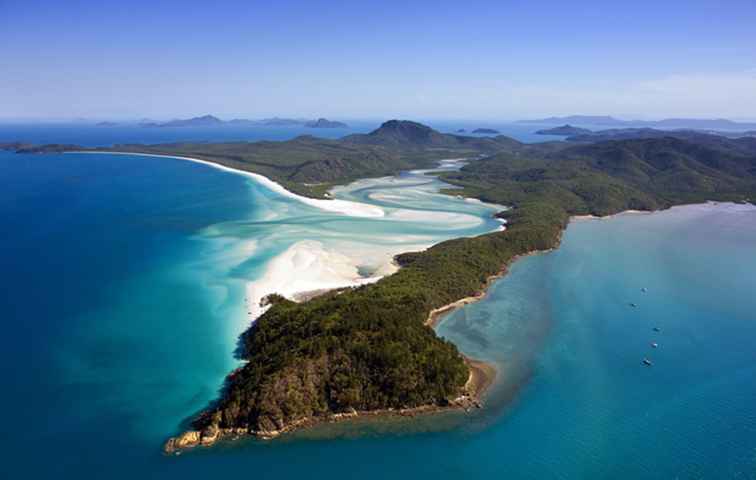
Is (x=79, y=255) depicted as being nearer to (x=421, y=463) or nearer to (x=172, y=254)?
(x=172, y=254)

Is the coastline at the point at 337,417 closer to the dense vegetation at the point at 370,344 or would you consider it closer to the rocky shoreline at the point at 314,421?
the rocky shoreline at the point at 314,421

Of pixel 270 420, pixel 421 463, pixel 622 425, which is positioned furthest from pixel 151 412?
pixel 622 425

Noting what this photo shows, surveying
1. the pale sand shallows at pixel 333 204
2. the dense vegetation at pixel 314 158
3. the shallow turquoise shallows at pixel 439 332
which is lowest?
the shallow turquoise shallows at pixel 439 332

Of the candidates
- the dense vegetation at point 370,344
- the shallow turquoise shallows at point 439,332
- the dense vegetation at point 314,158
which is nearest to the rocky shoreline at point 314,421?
the dense vegetation at point 370,344

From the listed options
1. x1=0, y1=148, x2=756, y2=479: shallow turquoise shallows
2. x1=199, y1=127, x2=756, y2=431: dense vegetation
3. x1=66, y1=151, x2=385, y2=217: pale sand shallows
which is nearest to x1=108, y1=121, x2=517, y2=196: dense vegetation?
x1=66, y1=151, x2=385, y2=217: pale sand shallows

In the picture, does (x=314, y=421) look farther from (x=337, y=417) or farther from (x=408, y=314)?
(x=408, y=314)

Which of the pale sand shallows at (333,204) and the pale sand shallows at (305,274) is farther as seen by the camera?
the pale sand shallows at (333,204)
